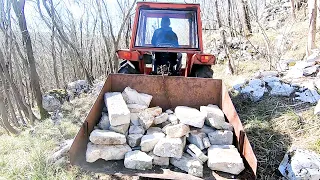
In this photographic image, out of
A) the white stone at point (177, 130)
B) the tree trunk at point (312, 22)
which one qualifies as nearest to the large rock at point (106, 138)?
the white stone at point (177, 130)

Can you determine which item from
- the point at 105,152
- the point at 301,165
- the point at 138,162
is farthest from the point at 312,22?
the point at 105,152

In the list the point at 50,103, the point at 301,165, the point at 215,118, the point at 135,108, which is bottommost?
the point at 50,103

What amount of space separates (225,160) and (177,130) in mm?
516

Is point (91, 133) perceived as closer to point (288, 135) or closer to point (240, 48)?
point (288, 135)

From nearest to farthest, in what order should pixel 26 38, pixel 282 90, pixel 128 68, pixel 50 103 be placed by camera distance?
pixel 282 90, pixel 128 68, pixel 26 38, pixel 50 103

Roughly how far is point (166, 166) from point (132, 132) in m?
0.49

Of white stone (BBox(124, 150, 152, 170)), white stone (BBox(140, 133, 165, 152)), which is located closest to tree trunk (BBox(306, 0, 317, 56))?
white stone (BBox(140, 133, 165, 152))

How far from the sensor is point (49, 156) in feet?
10.00

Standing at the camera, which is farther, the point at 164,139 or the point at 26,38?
the point at 26,38

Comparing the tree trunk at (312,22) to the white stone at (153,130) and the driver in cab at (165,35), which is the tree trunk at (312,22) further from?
the white stone at (153,130)

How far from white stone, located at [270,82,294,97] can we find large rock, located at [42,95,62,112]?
5.05m

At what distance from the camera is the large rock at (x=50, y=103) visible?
23.3 feet

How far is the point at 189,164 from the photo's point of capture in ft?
8.18

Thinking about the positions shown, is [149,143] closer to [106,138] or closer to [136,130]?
[136,130]
